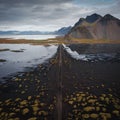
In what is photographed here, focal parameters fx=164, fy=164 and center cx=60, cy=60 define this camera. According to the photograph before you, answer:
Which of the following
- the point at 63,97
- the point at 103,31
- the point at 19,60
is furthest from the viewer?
the point at 103,31

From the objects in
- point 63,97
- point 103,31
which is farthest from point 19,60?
point 103,31

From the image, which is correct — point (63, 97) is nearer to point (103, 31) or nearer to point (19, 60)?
point (19, 60)

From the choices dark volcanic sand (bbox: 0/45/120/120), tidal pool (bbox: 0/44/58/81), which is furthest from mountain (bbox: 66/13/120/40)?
dark volcanic sand (bbox: 0/45/120/120)

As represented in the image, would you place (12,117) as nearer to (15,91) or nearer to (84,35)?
(15,91)

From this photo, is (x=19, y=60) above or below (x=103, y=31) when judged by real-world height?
below

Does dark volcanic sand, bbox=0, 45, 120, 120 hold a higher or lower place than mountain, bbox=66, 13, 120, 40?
lower

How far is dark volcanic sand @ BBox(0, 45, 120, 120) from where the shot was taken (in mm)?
13098

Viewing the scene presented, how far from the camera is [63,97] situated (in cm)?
1666

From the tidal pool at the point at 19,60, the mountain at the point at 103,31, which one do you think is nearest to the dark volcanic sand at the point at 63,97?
the tidal pool at the point at 19,60

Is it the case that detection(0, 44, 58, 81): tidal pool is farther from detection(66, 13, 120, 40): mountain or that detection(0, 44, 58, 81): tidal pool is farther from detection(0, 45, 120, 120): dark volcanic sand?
detection(66, 13, 120, 40): mountain

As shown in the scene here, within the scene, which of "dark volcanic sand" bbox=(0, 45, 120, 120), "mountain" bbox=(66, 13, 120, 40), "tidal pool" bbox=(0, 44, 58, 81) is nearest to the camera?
"dark volcanic sand" bbox=(0, 45, 120, 120)

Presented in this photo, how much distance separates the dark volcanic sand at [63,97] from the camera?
43.0ft

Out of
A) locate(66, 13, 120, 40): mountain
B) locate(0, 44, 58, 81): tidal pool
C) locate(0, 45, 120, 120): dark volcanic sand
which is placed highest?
Answer: locate(66, 13, 120, 40): mountain

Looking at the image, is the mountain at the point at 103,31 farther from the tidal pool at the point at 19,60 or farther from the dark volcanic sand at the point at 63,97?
the dark volcanic sand at the point at 63,97
